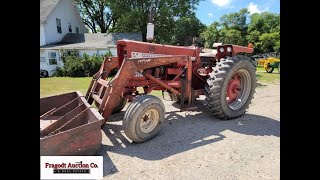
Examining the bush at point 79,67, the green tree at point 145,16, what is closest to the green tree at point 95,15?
the green tree at point 145,16

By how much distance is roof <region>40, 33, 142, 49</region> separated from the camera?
64.3 feet

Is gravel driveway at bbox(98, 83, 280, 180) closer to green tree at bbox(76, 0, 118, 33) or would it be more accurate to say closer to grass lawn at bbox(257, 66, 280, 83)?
grass lawn at bbox(257, 66, 280, 83)

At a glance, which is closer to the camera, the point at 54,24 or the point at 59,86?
the point at 59,86

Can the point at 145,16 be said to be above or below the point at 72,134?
above

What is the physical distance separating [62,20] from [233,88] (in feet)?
64.1

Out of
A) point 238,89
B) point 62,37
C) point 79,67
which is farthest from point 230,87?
point 62,37

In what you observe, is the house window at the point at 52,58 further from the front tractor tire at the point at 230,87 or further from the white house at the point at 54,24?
the front tractor tire at the point at 230,87

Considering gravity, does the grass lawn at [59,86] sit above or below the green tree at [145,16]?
below

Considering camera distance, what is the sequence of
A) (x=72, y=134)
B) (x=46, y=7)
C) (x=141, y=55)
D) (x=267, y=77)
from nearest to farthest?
(x=72, y=134), (x=141, y=55), (x=267, y=77), (x=46, y=7)

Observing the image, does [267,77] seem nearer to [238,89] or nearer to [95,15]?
[238,89]

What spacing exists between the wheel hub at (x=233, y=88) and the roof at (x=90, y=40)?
50.1 ft

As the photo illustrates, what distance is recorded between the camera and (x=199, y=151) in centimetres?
386

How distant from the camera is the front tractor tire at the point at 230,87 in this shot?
5027 mm
